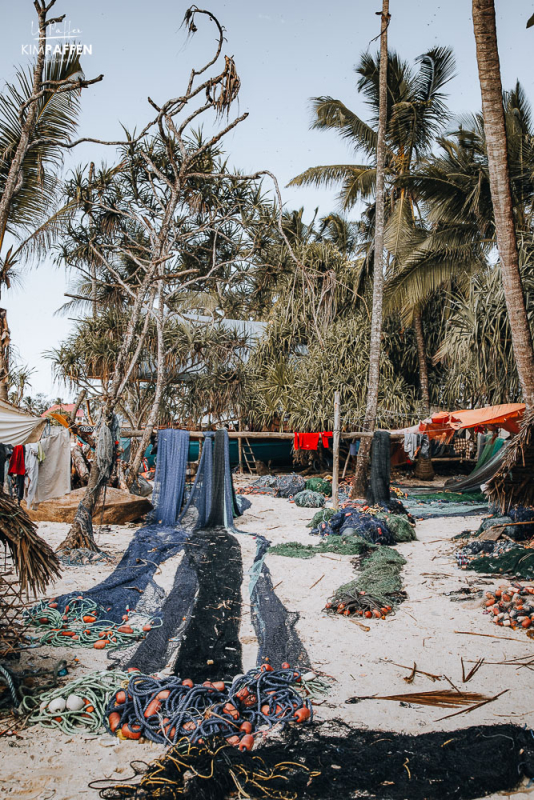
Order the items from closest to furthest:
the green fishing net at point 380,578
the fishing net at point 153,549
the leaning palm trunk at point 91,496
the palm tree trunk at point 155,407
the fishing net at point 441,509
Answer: the fishing net at point 153,549, the green fishing net at point 380,578, the leaning palm trunk at point 91,496, the palm tree trunk at point 155,407, the fishing net at point 441,509

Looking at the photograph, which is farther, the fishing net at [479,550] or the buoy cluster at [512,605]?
the fishing net at [479,550]

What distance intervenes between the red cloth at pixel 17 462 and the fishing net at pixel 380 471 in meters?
7.07

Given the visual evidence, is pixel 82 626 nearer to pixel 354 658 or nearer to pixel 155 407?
pixel 354 658

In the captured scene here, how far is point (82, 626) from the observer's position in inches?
195

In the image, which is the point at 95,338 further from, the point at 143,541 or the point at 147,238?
the point at 143,541

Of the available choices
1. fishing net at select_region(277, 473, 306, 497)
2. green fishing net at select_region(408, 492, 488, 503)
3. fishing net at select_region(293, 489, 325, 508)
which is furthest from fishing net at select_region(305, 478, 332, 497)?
green fishing net at select_region(408, 492, 488, 503)

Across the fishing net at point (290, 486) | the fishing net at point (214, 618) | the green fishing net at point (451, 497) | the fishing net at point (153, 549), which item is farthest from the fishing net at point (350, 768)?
the fishing net at point (290, 486)

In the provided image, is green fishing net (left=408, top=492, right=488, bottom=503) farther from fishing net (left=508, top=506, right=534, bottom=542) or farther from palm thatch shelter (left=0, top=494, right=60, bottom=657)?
palm thatch shelter (left=0, top=494, right=60, bottom=657)

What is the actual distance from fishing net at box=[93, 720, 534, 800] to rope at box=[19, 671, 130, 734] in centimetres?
59

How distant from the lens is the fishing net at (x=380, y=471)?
11.6m

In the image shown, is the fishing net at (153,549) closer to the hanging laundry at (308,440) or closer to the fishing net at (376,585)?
the fishing net at (376,585)

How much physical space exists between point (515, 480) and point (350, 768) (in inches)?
187

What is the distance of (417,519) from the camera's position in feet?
36.5

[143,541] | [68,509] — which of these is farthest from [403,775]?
[68,509]
